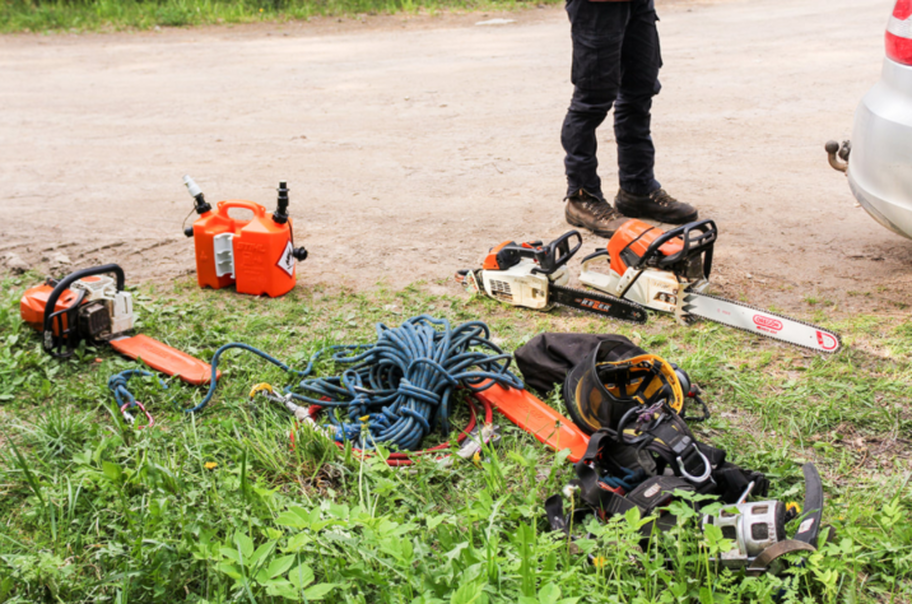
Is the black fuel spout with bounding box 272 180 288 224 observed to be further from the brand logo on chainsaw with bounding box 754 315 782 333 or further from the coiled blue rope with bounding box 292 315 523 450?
the brand logo on chainsaw with bounding box 754 315 782 333

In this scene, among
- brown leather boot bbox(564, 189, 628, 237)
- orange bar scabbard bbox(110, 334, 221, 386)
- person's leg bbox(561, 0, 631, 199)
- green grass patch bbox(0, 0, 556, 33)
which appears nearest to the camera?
orange bar scabbard bbox(110, 334, 221, 386)

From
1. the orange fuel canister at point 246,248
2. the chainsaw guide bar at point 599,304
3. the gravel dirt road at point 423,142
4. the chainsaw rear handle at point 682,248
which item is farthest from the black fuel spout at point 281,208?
the chainsaw rear handle at point 682,248

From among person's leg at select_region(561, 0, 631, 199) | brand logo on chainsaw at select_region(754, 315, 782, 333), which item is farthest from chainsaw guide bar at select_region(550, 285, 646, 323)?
person's leg at select_region(561, 0, 631, 199)

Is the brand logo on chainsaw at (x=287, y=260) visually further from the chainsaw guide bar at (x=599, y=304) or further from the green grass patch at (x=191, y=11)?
the green grass patch at (x=191, y=11)

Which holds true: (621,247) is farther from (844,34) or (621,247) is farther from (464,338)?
(844,34)

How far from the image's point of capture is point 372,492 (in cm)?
238

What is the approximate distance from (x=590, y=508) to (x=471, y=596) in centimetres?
71

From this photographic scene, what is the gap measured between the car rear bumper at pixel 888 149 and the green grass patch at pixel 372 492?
1.85ft

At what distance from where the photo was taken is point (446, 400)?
9.42 ft

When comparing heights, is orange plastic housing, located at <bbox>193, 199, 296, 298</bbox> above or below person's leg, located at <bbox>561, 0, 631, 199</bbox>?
below

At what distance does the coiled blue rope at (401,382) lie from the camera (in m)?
2.80

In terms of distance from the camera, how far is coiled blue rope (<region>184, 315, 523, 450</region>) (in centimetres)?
280

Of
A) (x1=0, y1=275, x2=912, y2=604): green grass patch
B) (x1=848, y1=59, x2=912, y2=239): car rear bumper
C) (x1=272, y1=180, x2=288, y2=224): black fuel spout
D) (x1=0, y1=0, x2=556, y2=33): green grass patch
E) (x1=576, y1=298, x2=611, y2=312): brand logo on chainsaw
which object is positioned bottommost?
(x1=0, y1=275, x2=912, y2=604): green grass patch

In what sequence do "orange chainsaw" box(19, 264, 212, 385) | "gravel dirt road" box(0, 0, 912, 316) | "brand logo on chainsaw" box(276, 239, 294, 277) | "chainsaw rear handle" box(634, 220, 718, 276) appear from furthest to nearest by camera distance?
1. "gravel dirt road" box(0, 0, 912, 316)
2. "brand logo on chainsaw" box(276, 239, 294, 277)
3. "chainsaw rear handle" box(634, 220, 718, 276)
4. "orange chainsaw" box(19, 264, 212, 385)
